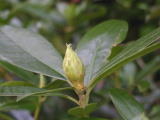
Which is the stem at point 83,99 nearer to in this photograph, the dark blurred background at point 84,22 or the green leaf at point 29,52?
the green leaf at point 29,52

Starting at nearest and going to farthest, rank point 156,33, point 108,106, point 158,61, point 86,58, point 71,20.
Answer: point 156,33 → point 86,58 → point 158,61 → point 108,106 → point 71,20

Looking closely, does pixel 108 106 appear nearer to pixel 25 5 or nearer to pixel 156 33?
pixel 25 5

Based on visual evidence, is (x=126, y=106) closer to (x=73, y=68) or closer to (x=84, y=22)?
(x=73, y=68)

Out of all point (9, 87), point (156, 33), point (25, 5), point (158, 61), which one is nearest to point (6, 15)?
point (25, 5)

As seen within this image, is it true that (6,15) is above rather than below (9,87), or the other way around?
above

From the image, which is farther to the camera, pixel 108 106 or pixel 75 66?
pixel 108 106

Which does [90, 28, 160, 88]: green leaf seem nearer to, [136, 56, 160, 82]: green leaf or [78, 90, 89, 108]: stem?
[78, 90, 89, 108]: stem

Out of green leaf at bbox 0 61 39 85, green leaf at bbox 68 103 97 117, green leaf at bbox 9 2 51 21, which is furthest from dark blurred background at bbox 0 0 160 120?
green leaf at bbox 68 103 97 117

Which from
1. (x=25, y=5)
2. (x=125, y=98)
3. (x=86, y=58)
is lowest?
(x=125, y=98)
